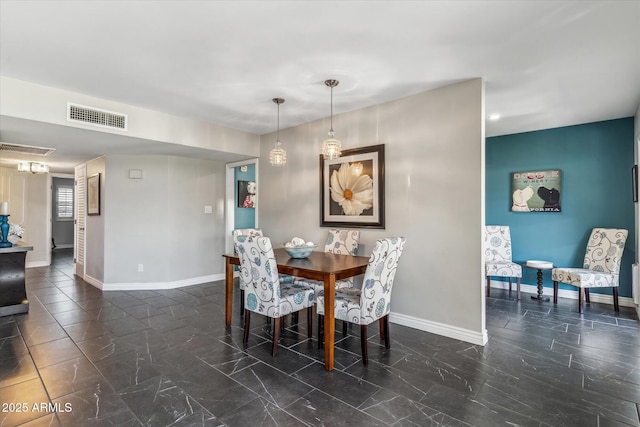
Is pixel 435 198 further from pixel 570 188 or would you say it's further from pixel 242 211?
pixel 242 211

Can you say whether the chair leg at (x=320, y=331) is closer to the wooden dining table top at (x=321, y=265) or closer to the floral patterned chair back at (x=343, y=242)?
the wooden dining table top at (x=321, y=265)

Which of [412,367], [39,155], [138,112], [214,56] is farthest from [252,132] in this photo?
[412,367]

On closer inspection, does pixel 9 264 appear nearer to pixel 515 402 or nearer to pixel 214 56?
pixel 214 56

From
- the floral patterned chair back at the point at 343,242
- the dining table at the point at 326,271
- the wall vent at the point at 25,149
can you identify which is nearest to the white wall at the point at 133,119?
the wall vent at the point at 25,149

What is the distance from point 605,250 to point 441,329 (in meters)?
2.64

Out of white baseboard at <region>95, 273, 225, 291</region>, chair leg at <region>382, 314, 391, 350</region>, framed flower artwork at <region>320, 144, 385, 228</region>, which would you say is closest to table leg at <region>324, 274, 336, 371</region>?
chair leg at <region>382, 314, 391, 350</region>

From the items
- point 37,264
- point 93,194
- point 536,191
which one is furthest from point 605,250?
point 37,264

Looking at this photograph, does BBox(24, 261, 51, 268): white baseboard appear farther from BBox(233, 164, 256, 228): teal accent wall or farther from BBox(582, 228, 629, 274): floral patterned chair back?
BBox(582, 228, 629, 274): floral patterned chair back

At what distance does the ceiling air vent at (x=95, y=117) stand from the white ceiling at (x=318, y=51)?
0.17 meters

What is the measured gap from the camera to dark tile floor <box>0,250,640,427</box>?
6.31 ft

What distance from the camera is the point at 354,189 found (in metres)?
4.00

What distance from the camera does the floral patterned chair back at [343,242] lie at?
3807 mm

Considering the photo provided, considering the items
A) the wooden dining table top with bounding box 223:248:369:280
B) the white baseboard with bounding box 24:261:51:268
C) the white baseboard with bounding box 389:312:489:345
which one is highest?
the wooden dining table top with bounding box 223:248:369:280

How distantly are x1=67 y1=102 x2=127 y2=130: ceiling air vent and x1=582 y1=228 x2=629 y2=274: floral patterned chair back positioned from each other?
5969mm
